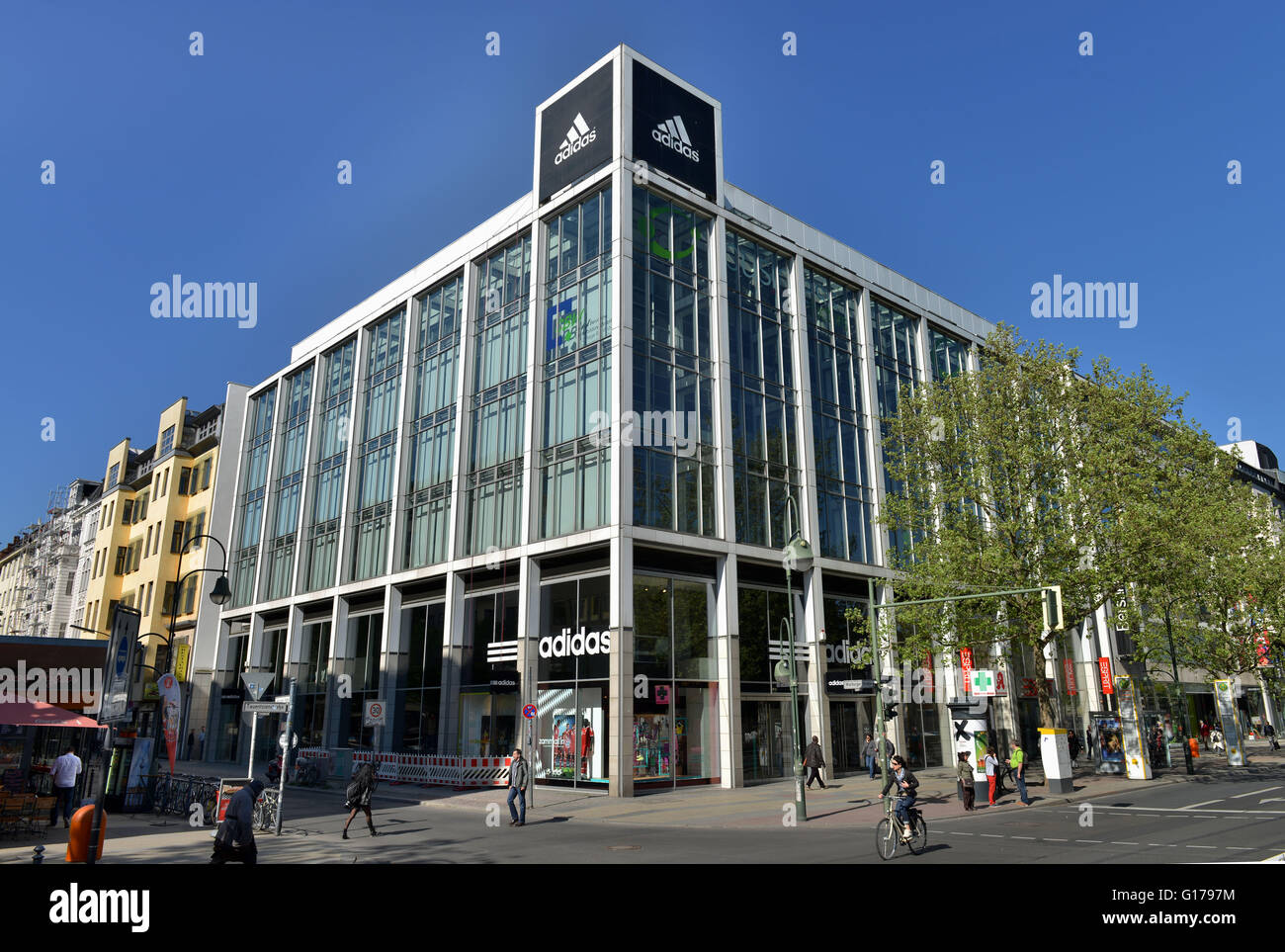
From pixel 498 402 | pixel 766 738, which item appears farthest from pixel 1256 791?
pixel 498 402

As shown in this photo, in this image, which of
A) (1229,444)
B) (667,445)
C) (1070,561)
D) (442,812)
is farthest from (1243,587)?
(1229,444)

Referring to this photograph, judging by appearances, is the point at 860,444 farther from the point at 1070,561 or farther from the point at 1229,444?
the point at 1229,444

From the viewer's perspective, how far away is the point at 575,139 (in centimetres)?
3712

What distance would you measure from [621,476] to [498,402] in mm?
10551

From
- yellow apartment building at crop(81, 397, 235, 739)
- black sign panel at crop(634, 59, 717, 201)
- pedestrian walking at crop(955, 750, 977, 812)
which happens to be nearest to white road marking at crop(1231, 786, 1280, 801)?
pedestrian walking at crop(955, 750, 977, 812)

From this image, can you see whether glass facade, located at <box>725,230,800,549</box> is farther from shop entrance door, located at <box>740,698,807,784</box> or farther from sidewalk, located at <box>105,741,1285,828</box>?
sidewalk, located at <box>105,741,1285,828</box>

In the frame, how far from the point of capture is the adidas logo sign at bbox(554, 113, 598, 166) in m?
36.4

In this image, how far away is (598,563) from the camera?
3253 centimetres

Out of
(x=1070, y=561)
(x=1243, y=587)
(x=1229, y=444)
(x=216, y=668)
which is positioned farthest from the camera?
(x=1229, y=444)

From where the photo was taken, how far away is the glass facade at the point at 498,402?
121 ft

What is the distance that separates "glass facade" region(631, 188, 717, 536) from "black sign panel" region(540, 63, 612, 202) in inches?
116

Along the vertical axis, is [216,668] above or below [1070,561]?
below

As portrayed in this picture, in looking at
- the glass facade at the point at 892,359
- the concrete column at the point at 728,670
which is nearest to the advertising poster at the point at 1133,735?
the glass facade at the point at 892,359
